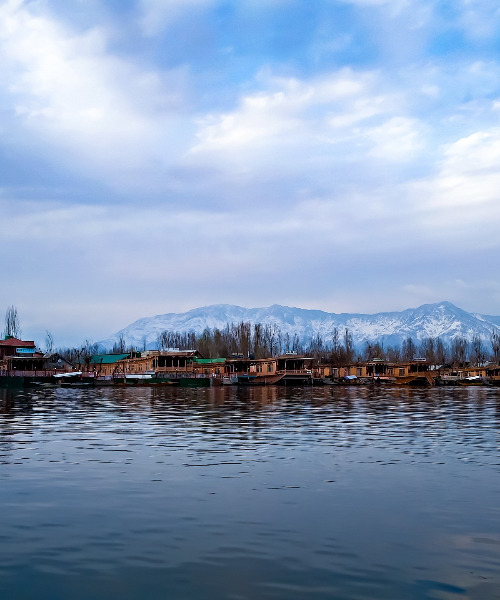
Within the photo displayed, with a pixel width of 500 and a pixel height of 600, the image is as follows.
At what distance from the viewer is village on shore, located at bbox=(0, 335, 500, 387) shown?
382 ft

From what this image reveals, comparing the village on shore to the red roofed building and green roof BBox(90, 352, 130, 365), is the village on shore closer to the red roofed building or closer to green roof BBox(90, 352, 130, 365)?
the red roofed building

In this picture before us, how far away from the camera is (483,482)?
20484 millimetres

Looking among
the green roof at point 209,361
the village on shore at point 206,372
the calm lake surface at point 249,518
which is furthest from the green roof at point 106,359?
the calm lake surface at point 249,518

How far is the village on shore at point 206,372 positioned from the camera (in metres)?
116

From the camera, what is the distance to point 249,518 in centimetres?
1611

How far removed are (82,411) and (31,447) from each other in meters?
24.7

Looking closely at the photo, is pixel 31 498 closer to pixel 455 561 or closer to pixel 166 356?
pixel 455 561

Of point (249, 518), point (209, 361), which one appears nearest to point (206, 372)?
point (209, 361)

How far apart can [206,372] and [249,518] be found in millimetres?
124027

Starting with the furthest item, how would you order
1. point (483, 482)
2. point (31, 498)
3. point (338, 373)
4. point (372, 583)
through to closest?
1. point (338, 373)
2. point (483, 482)
3. point (31, 498)
4. point (372, 583)

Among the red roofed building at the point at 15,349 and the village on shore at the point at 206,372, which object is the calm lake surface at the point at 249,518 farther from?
the red roofed building at the point at 15,349

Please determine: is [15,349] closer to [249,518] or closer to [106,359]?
[106,359]

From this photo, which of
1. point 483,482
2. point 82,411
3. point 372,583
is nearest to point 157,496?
point 372,583

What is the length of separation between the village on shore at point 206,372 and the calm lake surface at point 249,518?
85.9 meters
